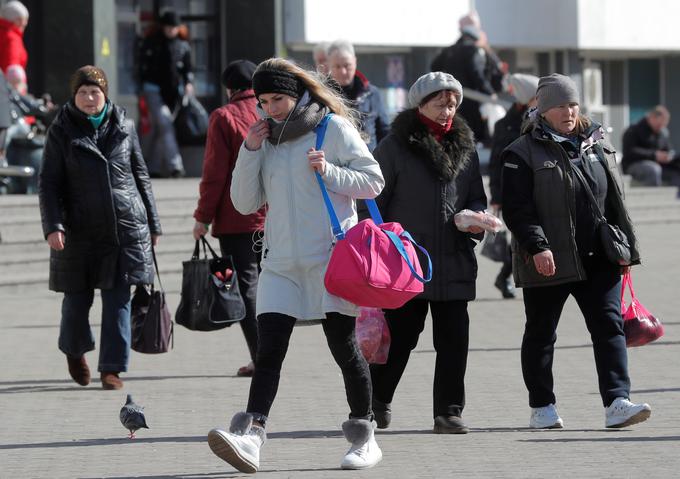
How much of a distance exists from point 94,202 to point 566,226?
274cm

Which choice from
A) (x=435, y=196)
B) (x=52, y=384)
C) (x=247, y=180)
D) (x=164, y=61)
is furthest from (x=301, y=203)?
(x=164, y=61)

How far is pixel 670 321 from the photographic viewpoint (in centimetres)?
1188

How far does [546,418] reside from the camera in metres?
7.77

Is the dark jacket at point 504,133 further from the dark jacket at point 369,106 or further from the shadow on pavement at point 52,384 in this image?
the shadow on pavement at point 52,384

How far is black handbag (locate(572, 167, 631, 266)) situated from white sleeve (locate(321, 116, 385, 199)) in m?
1.15

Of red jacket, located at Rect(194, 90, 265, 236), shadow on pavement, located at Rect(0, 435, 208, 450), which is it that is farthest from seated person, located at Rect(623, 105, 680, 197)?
shadow on pavement, located at Rect(0, 435, 208, 450)

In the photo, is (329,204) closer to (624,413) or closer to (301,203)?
(301,203)

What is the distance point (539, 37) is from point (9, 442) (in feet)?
57.1

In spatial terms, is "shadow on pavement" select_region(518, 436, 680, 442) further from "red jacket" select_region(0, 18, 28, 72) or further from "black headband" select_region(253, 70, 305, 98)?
"red jacket" select_region(0, 18, 28, 72)

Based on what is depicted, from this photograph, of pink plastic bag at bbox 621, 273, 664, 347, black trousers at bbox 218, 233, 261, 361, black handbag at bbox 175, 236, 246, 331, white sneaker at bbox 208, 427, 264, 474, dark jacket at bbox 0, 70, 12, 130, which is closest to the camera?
white sneaker at bbox 208, 427, 264, 474

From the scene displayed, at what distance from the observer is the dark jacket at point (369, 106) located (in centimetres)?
1080

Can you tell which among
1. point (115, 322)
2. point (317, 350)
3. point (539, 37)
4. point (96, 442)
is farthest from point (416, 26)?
point (96, 442)

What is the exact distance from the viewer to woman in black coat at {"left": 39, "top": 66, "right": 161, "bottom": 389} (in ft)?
29.9

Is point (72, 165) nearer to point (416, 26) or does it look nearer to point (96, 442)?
point (96, 442)
